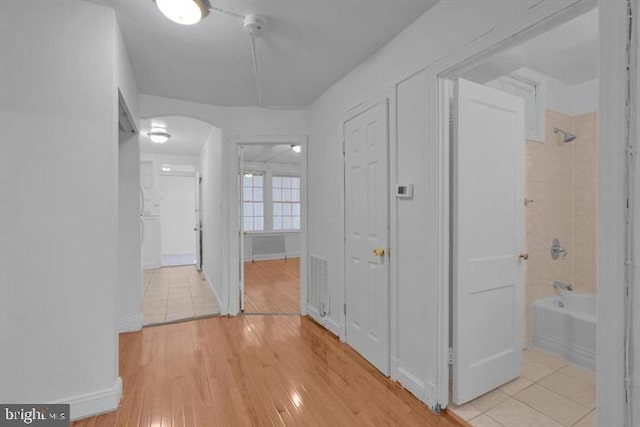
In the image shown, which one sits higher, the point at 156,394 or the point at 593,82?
the point at 593,82

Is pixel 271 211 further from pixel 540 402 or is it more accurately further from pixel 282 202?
pixel 540 402

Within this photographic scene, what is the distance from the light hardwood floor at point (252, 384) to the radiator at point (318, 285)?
296 mm

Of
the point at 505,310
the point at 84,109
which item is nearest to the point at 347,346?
the point at 505,310

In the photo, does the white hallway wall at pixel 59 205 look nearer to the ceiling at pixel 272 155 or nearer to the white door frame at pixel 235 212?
the white door frame at pixel 235 212

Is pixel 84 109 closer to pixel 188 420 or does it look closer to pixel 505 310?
pixel 188 420

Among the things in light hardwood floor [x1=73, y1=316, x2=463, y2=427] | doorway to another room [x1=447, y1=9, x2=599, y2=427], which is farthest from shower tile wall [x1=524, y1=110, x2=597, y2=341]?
light hardwood floor [x1=73, y1=316, x2=463, y2=427]

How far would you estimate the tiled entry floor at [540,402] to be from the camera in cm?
181

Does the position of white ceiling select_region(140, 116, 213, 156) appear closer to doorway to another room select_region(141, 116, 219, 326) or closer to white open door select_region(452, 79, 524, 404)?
doorway to another room select_region(141, 116, 219, 326)

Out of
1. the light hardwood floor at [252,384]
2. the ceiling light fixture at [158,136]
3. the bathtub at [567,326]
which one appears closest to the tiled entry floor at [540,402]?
the bathtub at [567,326]

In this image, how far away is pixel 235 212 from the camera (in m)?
3.63

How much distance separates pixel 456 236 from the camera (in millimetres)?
1872

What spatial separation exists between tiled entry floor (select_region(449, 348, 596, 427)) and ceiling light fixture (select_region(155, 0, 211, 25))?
2965mm

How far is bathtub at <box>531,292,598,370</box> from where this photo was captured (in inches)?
97.4

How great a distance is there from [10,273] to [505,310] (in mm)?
3154
